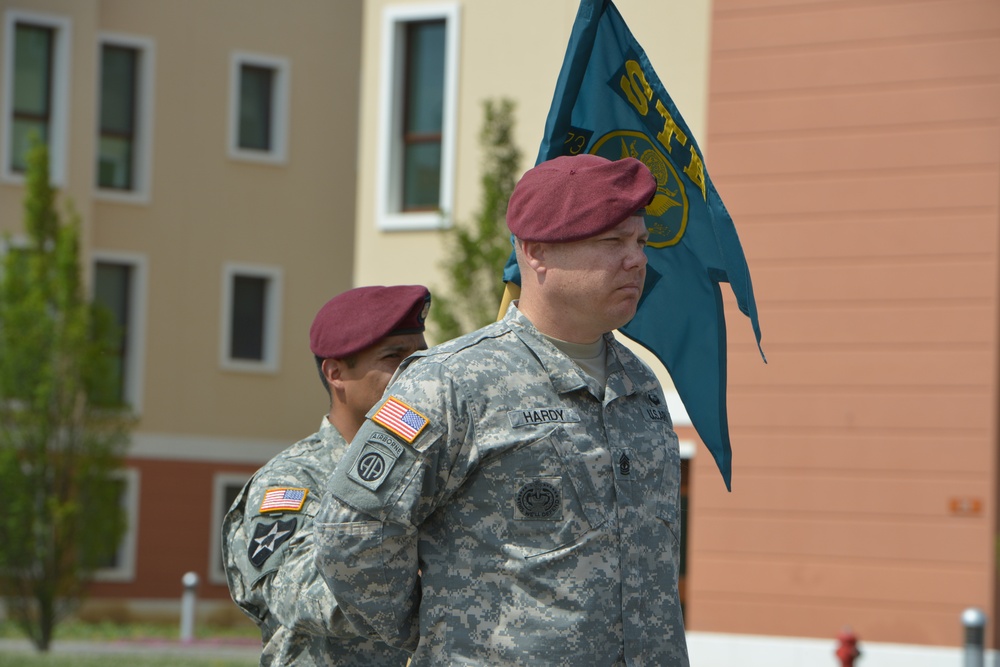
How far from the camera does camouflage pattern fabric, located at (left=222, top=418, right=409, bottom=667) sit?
11.5ft

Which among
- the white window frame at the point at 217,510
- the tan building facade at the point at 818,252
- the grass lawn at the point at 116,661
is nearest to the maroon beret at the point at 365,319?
the tan building facade at the point at 818,252

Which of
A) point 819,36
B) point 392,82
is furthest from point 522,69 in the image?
point 819,36

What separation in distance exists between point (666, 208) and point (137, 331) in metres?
23.4

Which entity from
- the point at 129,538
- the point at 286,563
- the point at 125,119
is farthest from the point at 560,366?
the point at 125,119

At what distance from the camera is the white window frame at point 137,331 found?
26781mm

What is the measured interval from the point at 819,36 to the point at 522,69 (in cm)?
322

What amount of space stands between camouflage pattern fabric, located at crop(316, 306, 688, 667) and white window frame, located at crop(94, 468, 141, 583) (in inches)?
944

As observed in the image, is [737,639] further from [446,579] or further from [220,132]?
[220,132]

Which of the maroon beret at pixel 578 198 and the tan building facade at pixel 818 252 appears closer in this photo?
the maroon beret at pixel 578 198

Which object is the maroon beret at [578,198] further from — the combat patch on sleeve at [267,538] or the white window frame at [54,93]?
the white window frame at [54,93]

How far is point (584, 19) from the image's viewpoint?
4.35 metres

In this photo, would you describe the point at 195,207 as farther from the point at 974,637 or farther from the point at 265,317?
the point at 974,637

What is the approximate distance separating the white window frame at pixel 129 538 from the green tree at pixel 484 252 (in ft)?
41.3

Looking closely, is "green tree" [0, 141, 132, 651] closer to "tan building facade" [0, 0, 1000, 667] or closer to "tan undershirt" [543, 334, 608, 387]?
"tan building facade" [0, 0, 1000, 667]
